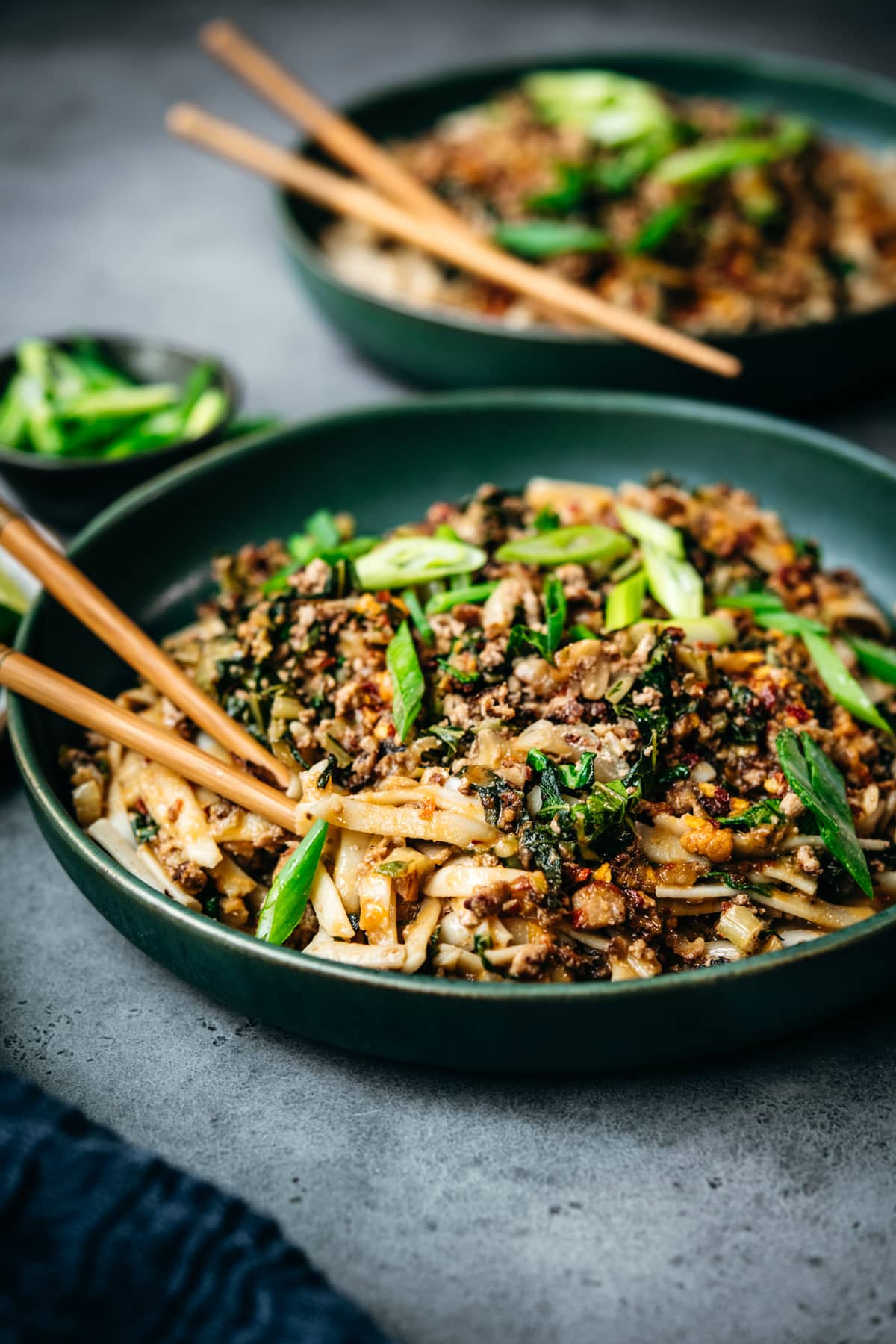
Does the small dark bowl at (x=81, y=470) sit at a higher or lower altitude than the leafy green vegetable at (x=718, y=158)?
lower

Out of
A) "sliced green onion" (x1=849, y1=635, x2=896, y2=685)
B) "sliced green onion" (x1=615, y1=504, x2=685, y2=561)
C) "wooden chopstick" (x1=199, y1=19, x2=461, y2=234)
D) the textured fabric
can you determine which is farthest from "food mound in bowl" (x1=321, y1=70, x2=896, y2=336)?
the textured fabric

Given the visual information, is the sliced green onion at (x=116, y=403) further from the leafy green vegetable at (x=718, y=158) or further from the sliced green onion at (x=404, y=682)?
the leafy green vegetable at (x=718, y=158)

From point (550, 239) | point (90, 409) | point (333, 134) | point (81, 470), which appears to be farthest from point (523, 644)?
point (333, 134)

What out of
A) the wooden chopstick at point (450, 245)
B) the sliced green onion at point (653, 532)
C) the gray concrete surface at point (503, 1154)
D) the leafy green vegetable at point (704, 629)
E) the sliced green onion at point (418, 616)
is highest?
the wooden chopstick at point (450, 245)

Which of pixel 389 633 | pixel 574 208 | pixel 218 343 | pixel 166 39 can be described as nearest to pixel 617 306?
pixel 574 208

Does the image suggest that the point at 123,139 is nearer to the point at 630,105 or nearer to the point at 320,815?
the point at 630,105

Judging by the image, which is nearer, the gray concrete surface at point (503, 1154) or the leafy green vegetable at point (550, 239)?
the gray concrete surface at point (503, 1154)

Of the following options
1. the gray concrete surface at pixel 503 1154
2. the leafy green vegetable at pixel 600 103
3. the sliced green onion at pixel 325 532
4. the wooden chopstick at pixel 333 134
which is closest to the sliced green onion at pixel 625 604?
the sliced green onion at pixel 325 532
